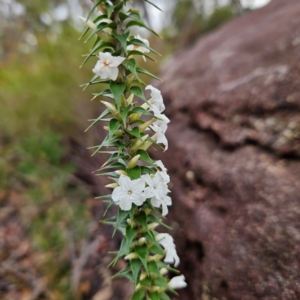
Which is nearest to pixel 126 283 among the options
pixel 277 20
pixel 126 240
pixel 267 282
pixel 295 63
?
pixel 267 282

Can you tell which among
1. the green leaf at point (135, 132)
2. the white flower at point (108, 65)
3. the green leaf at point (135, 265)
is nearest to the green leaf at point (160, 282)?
the green leaf at point (135, 265)

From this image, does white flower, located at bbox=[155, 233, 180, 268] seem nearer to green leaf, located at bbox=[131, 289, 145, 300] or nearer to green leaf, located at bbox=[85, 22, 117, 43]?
green leaf, located at bbox=[131, 289, 145, 300]

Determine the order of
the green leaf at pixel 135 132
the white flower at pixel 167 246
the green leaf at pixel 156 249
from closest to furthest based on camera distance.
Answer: the green leaf at pixel 135 132 < the green leaf at pixel 156 249 < the white flower at pixel 167 246

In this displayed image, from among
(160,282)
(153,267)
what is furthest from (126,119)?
(160,282)

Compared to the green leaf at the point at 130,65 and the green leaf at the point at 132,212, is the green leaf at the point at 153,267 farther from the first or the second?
the green leaf at the point at 130,65

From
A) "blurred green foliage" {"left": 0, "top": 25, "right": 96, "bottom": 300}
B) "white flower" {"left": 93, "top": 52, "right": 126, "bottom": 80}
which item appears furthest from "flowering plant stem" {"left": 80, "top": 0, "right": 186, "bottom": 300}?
"blurred green foliage" {"left": 0, "top": 25, "right": 96, "bottom": 300}

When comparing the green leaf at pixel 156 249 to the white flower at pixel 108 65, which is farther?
the green leaf at pixel 156 249
